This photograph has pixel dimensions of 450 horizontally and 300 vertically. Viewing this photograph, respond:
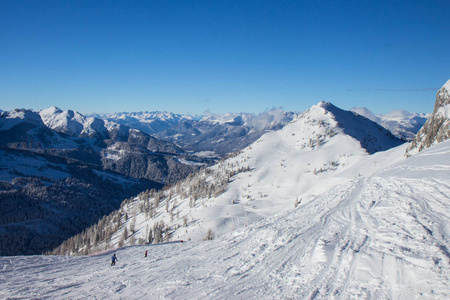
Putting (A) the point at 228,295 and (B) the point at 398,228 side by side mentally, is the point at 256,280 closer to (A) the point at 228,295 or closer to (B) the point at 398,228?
(A) the point at 228,295

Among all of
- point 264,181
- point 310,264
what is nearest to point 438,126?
point 310,264

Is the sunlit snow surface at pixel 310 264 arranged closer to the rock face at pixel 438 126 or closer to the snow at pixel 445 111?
the rock face at pixel 438 126

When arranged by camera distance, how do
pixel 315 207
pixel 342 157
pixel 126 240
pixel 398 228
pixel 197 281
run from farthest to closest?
1. pixel 342 157
2. pixel 126 240
3. pixel 315 207
4. pixel 398 228
5. pixel 197 281

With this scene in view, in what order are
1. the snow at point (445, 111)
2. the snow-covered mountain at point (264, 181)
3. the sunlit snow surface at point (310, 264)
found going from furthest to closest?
1. the snow-covered mountain at point (264, 181)
2. the snow at point (445, 111)
3. the sunlit snow surface at point (310, 264)

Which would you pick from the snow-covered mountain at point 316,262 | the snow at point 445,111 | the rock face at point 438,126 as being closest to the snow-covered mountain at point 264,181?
the rock face at point 438,126

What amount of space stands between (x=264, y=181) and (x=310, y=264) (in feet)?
290

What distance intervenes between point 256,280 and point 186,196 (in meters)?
97.0

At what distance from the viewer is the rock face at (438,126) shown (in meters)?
52.3

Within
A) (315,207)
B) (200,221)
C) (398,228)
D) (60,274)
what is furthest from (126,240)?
(398,228)

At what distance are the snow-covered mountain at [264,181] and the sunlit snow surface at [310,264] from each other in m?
29.8

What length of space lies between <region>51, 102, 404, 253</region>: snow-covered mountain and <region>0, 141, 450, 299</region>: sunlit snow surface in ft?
97.7

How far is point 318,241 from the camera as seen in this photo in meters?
19.4

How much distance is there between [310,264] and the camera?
1642 cm

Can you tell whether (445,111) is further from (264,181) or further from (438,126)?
(264,181)
